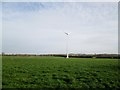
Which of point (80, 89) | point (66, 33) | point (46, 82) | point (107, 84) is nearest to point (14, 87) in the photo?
point (46, 82)

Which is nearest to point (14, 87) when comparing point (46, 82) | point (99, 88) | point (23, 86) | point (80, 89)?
point (23, 86)

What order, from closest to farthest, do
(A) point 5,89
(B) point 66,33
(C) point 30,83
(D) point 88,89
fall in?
(A) point 5,89
(D) point 88,89
(C) point 30,83
(B) point 66,33

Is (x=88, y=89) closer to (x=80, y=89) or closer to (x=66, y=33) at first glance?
(x=80, y=89)

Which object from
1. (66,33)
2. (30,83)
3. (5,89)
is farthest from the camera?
(66,33)

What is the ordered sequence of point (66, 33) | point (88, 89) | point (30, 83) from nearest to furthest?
1. point (88, 89)
2. point (30, 83)
3. point (66, 33)

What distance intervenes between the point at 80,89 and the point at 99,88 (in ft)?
4.83

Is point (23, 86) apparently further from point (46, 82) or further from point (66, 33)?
point (66, 33)

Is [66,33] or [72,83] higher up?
[66,33]

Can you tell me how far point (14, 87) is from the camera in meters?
16.1

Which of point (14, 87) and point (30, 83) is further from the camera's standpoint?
point (30, 83)

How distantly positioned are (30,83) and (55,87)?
7.41 ft

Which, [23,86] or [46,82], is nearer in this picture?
[23,86]

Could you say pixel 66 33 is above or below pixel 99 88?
above

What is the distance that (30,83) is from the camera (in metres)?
17.9
